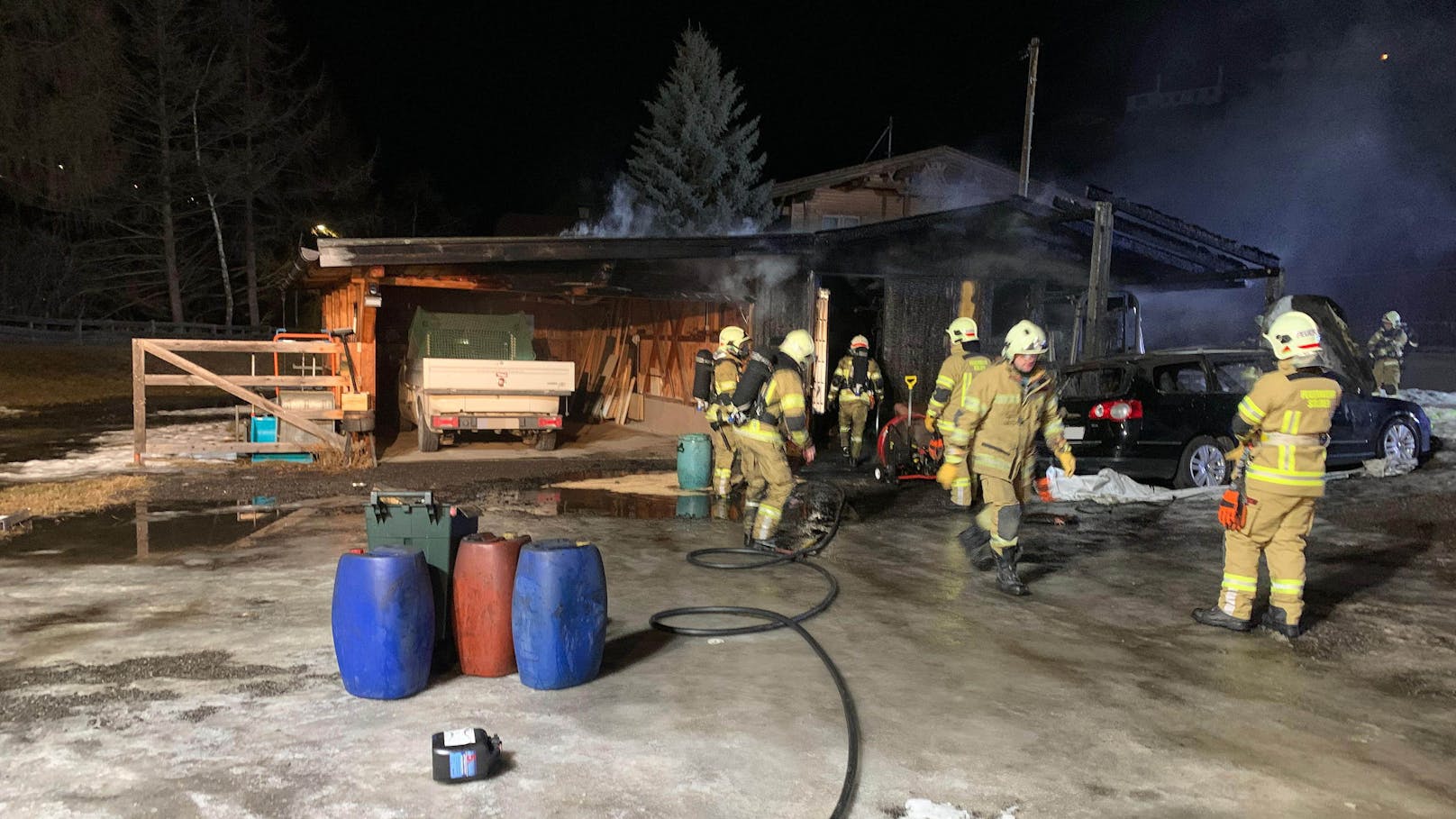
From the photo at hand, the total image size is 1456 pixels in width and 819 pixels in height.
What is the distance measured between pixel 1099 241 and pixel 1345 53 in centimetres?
2875

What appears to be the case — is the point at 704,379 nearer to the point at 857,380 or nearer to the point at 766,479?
the point at 766,479

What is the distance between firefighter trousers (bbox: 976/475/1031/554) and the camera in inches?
246

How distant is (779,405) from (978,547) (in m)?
1.99

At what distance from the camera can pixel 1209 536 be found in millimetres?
8156

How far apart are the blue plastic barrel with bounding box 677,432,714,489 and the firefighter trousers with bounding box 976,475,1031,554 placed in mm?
4543

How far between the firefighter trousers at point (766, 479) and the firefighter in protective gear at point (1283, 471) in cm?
313

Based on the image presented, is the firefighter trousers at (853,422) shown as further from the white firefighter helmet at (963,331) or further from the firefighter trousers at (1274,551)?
the firefighter trousers at (1274,551)

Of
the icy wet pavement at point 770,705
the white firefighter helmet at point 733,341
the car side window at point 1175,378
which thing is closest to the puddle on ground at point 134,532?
the icy wet pavement at point 770,705

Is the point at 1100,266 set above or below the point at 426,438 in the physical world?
above

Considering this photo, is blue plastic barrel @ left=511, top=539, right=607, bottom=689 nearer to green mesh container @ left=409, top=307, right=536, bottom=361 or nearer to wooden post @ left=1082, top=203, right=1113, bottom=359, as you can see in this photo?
wooden post @ left=1082, top=203, right=1113, bottom=359

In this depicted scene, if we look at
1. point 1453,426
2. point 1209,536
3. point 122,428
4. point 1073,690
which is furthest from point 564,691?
point 122,428

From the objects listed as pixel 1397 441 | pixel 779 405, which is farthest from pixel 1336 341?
pixel 779 405

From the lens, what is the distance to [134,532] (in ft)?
25.2

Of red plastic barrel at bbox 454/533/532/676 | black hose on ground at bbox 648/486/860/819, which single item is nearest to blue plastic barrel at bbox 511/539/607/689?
red plastic barrel at bbox 454/533/532/676
